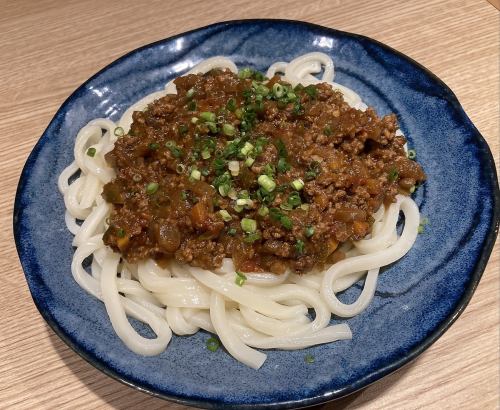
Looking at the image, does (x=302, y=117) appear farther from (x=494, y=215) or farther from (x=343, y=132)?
(x=494, y=215)

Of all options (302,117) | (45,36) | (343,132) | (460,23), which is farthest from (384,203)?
(45,36)

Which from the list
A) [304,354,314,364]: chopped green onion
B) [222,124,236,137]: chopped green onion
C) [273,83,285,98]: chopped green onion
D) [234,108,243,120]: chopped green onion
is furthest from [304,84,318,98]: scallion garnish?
[304,354,314,364]: chopped green onion

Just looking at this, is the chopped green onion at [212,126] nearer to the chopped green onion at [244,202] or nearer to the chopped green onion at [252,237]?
the chopped green onion at [244,202]

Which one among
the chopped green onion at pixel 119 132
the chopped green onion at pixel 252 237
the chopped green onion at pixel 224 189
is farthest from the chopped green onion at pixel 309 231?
the chopped green onion at pixel 119 132

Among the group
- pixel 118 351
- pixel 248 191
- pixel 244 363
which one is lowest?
pixel 244 363

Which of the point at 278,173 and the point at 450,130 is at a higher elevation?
the point at 278,173

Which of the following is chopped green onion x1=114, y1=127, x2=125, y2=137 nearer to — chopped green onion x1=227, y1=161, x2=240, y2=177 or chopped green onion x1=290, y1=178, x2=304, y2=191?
chopped green onion x1=227, y1=161, x2=240, y2=177

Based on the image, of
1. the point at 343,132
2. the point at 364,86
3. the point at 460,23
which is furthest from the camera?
the point at 460,23

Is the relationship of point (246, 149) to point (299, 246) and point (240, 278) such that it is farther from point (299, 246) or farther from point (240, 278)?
point (240, 278)
